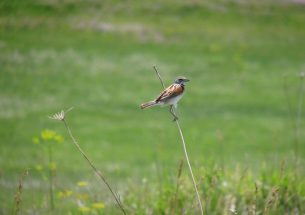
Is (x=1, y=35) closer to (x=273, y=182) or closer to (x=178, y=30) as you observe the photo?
(x=178, y=30)

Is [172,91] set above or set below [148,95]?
above

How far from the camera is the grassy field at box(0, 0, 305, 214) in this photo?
8117mm

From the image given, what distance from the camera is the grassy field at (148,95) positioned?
8.12 metres

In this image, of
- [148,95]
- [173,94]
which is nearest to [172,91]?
[173,94]

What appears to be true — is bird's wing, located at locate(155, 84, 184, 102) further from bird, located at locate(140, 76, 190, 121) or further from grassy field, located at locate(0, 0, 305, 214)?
grassy field, located at locate(0, 0, 305, 214)

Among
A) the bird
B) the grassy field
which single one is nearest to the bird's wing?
the bird

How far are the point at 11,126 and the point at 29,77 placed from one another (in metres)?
6.40

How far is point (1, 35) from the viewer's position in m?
29.7

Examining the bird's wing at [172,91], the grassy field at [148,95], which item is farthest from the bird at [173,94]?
the grassy field at [148,95]

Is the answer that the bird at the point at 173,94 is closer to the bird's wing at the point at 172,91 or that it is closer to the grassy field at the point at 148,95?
the bird's wing at the point at 172,91

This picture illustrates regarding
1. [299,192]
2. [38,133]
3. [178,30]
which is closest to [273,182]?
[299,192]

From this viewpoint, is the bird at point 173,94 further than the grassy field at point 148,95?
No

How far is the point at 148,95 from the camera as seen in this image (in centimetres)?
2316

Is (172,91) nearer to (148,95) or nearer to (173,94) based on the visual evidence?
(173,94)
